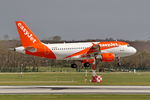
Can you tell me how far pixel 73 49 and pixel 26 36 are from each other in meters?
10.6

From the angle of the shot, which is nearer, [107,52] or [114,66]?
[107,52]

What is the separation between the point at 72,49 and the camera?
88.1 meters

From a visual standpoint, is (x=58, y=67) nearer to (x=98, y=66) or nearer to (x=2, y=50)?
(x=98, y=66)

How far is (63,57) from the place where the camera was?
296 feet

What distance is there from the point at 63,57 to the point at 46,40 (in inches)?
2709

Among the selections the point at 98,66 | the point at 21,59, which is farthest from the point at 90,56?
the point at 21,59

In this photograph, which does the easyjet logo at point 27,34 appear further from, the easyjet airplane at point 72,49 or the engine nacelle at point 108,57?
the engine nacelle at point 108,57

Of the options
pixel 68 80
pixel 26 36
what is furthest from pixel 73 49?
pixel 68 80

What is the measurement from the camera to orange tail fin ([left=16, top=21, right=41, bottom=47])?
88.1 m
